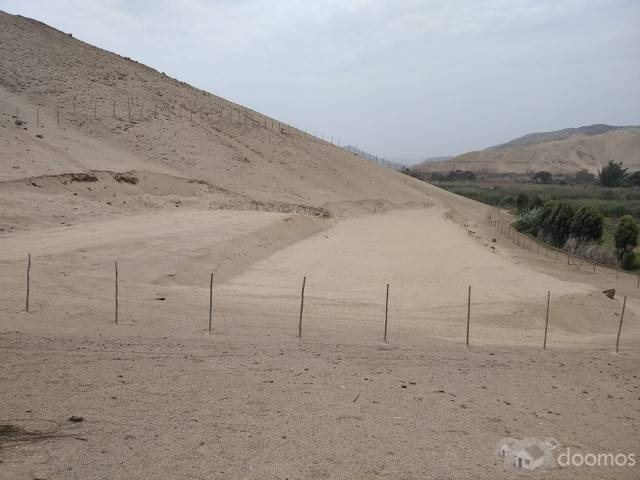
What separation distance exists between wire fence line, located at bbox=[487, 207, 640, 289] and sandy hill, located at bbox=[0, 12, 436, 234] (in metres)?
8.81

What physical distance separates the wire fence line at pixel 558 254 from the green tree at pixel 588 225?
150cm

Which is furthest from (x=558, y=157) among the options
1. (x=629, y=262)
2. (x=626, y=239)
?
(x=629, y=262)

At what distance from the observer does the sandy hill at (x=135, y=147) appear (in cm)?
2752

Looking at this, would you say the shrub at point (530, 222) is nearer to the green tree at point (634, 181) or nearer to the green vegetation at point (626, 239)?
the green vegetation at point (626, 239)

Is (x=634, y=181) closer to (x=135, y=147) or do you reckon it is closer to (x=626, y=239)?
(x=626, y=239)

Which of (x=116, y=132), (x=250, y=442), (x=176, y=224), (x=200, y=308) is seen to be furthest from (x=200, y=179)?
(x=250, y=442)

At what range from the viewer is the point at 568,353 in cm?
1162

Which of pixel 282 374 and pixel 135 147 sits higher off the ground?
pixel 135 147

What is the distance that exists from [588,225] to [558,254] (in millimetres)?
2917

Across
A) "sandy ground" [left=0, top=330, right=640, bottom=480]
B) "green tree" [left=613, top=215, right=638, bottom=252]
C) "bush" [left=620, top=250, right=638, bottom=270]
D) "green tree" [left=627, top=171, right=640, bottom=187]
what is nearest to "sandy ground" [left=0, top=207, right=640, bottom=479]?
"sandy ground" [left=0, top=330, right=640, bottom=480]

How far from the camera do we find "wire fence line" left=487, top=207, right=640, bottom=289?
29261 mm

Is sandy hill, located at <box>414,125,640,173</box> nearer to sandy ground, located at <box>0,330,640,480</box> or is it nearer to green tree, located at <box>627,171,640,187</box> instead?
green tree, located at <box>627,171,640,187</box>

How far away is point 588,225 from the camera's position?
1404 inches

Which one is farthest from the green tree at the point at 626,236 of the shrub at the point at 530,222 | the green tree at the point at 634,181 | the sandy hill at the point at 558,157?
the sandy hill at the point at 558,157
